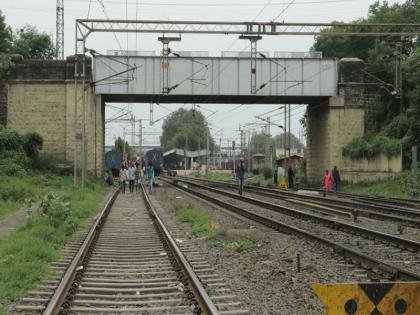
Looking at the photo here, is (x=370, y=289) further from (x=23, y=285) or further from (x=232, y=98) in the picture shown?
(x=232, y=98)

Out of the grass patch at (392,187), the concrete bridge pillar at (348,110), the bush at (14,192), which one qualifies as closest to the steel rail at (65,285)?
the bush at (14,192)

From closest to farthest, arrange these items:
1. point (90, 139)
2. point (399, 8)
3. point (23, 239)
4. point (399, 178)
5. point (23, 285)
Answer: point (23, 285) → point (23, 239) → point (399, 178) → point (90, 139) → point (399, 8)

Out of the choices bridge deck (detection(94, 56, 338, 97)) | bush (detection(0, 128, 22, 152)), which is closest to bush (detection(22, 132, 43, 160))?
bush (detection(0, 128, 22, 152))

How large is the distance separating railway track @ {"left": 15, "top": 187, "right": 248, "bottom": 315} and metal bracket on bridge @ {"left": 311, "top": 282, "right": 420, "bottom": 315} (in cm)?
208

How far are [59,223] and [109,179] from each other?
30.1m

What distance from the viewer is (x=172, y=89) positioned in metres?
42.7

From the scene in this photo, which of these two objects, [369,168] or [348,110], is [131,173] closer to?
[369,168]

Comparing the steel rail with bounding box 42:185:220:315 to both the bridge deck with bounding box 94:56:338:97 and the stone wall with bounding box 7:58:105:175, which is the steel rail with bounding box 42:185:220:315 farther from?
the stone wall with bounding box 7:58:105:175

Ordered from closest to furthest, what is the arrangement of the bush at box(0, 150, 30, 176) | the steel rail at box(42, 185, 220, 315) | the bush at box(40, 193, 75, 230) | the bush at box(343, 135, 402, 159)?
the steel rail at box(42, 185, 220, 315)
the bush at box(40, 193, 75, 230)
the bush at box(0, 150, 30, 176)
the bush at box(343, 135, 402, 159)

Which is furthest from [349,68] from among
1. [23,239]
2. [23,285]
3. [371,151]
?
[23,285]

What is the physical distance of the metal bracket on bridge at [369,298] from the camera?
15.5 ft

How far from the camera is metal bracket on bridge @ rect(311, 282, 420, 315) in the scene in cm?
473

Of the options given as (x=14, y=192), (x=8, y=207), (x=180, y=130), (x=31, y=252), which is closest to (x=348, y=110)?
(x=14, y=192)

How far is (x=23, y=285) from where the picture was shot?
331 inches
